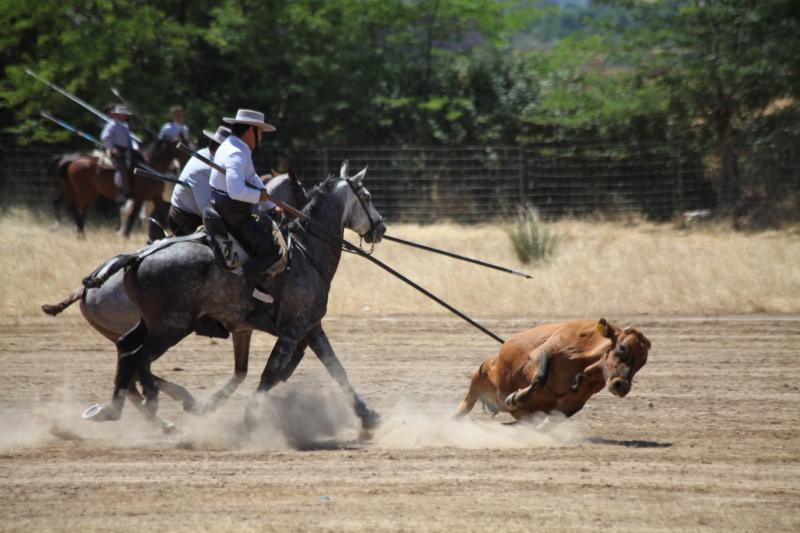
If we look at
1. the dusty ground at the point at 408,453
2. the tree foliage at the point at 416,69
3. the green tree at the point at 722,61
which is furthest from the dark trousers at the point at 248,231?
the tree foliage at the point at 416,69

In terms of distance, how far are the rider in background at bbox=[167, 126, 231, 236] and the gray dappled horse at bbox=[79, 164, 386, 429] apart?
926 mm

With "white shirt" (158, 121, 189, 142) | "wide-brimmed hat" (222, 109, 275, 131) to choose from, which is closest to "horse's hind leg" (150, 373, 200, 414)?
"wide-brimmed hat" (222, 109, 275, 131)

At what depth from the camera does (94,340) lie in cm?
Result: 1359

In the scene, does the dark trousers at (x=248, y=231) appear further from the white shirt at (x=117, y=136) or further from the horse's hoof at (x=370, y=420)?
the white shirt at (x=117, y=136)

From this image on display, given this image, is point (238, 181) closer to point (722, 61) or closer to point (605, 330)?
point (605, 330)

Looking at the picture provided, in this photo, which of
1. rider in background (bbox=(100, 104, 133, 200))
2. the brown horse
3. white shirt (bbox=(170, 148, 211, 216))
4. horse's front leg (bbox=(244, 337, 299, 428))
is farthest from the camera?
the brown horse

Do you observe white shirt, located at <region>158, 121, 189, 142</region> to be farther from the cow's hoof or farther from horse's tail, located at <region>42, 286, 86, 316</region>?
the cow's hoof

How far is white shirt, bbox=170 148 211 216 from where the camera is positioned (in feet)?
30.9

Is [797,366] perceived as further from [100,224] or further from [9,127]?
[9,127]

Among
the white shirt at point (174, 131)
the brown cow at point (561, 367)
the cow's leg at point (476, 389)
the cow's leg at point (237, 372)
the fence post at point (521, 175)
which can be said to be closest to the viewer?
the brown cow at point (561, 367)

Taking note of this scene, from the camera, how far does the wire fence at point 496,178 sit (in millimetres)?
26734

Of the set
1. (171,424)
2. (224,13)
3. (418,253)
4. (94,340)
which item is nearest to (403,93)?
(224,13)

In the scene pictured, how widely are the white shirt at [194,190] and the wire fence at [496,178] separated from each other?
56.8 feet

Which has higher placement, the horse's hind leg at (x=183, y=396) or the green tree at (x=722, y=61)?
the green tree at (x=722, y=61)
